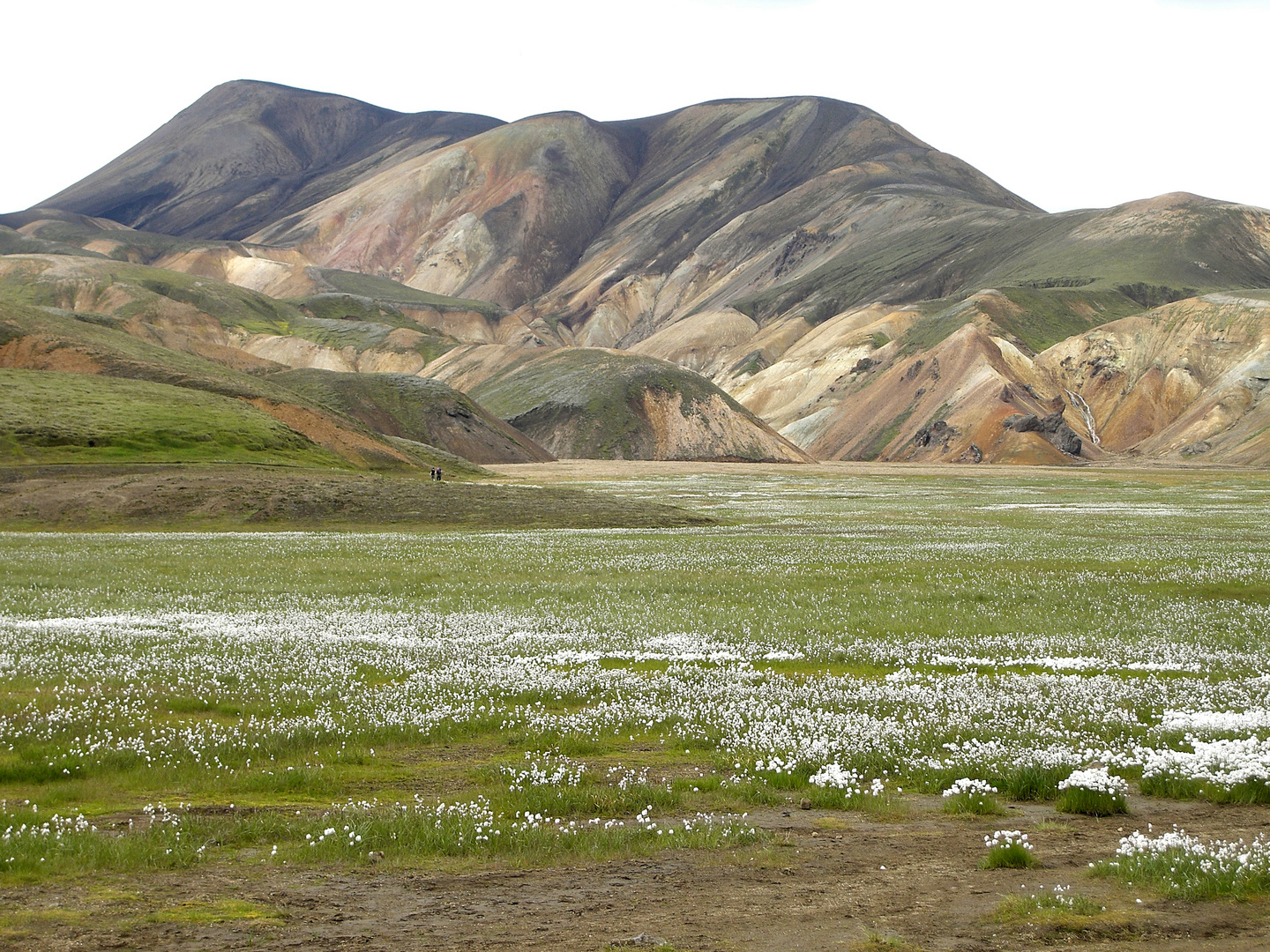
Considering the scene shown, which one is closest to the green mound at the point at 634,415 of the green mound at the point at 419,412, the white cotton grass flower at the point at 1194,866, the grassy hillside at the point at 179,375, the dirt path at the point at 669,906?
the green mound at the point at 419,412

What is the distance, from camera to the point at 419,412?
464 ft

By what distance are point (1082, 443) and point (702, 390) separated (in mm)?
62771

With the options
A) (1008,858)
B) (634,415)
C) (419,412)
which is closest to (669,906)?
(1008,858)

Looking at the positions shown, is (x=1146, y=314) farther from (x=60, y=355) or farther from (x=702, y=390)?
(x=60, y=355)

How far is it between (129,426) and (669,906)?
7946 centimetres

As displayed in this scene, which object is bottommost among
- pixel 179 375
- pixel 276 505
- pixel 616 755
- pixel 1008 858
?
pixel 276 505

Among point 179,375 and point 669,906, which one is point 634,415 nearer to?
point 179,375

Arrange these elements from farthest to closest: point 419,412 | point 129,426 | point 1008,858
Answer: point 419,412
point 129,426
point 1008,858

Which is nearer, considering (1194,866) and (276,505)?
(1194,866)

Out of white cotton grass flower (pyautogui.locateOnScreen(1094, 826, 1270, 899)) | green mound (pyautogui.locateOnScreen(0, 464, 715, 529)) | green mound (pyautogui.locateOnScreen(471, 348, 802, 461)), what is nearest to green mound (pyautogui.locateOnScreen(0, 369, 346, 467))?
green mound (pyautogui.locateOnScreen(0, 464, 715, 529))

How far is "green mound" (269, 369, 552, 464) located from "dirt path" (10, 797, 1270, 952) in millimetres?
130261

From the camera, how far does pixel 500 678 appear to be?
1559 cm

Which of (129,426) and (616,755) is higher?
(616,755)

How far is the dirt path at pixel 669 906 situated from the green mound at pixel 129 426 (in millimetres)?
70057
